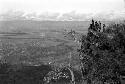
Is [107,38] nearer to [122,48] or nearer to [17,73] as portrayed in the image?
[122,48]

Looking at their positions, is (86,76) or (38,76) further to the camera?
(38,76)

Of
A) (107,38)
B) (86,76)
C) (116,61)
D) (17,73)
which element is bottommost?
(17,73)

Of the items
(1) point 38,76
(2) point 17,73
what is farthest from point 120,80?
(2) point 17,73

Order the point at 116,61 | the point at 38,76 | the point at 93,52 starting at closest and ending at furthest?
the point at 116,61
the point at 93,52
the point at 38,76

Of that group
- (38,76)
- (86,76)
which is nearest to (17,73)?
(38,76)

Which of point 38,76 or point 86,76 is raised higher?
point 86,76

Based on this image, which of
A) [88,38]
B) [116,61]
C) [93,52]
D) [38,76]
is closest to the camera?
[116,61]

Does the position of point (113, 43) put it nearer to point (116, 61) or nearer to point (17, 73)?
point (116, 61)
